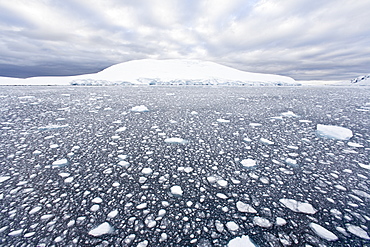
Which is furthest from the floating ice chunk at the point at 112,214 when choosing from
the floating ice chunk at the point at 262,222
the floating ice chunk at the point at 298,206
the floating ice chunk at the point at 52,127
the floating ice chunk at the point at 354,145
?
the floating ice chunk at the point at 354,145

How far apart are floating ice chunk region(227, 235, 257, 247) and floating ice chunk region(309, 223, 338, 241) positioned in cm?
38

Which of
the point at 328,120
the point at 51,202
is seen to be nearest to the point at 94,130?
the point at 51,202

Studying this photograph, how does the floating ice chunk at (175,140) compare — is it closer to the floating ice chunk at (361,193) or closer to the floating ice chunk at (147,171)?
the floating ice chunk at (147,171)

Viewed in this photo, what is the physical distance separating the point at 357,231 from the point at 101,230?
142 cm

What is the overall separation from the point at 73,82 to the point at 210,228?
36596 millimetres

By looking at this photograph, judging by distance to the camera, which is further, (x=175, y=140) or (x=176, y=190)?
(x=175, y=140)

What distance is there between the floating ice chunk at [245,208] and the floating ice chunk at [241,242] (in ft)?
0.63

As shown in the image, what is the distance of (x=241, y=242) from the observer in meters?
0.86

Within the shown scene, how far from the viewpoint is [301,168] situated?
156 cm

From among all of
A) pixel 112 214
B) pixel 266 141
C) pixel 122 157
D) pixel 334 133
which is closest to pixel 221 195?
pixel 112 214

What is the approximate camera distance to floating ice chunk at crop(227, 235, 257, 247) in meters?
0.85

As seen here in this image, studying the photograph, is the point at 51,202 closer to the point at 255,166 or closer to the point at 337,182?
the point at 255,166

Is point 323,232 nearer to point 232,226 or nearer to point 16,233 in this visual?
point 232,226

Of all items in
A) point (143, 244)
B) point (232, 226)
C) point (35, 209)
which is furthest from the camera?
point (35, 209)
